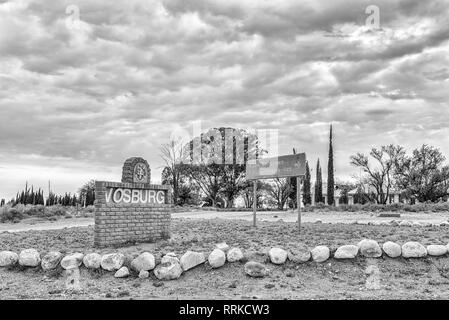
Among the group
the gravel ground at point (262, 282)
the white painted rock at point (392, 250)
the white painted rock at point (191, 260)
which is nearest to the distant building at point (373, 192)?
the white painted rock at point (392, 250)

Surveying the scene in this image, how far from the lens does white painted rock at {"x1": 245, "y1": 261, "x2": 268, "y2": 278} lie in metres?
7.04

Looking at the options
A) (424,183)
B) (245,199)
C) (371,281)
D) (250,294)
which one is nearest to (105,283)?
(250,294)

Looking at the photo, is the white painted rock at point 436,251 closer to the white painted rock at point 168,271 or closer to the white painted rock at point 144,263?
the white painted rock at point 168,271

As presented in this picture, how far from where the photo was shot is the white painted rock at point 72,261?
765 cm

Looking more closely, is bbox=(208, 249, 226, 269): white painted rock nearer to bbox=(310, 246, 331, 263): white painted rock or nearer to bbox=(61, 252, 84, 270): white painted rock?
bbox=(310, 246, 331, 263): white painted rock

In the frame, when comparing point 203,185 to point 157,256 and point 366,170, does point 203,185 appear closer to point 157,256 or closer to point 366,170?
point 366,170

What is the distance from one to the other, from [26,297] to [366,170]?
43.0 m

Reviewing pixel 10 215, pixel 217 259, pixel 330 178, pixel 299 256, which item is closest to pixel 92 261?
pixel 217 259

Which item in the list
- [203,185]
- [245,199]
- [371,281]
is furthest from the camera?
[245,199]

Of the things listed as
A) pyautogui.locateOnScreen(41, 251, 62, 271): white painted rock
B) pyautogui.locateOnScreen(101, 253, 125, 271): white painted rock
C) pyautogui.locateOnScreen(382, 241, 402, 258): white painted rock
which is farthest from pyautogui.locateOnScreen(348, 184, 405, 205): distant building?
pyautogui.locateOnScreen(41, 251, 62, 271): white painted rock

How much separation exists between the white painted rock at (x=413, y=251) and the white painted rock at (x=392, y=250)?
8 cm

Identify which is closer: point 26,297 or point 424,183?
point 26,297

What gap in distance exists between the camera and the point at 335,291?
21.2ft

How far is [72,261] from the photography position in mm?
7672
